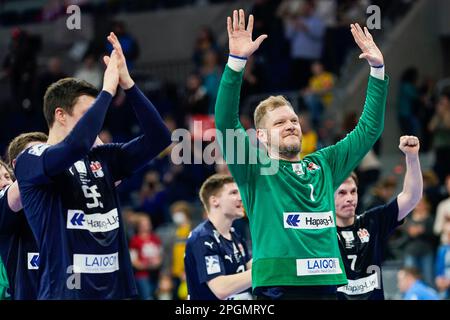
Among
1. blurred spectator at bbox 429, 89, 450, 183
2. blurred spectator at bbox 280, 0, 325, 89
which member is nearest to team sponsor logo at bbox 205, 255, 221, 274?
blurred spectator at bbox 429, 89, 450, 183

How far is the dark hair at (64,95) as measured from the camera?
7117 mm

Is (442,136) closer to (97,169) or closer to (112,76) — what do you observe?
(97,169)

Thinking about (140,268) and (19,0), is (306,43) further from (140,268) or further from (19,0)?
(19,0)

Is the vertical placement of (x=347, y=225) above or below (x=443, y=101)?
below

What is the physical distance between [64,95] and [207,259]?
2.25 metres

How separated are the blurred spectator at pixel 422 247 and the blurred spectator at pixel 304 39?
491cm

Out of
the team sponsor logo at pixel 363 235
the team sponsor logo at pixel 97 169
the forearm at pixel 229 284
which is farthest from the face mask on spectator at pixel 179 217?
the team sponsor logo at pixel 97 169

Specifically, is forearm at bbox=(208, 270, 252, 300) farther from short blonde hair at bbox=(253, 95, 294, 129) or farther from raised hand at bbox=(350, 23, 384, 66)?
raised hand at bbox=(350, 23, 384, 66)

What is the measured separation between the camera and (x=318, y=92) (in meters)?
18.2

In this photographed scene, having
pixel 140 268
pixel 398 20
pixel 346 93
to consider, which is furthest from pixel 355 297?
pixel 398 20

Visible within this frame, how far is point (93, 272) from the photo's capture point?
22.9 ft

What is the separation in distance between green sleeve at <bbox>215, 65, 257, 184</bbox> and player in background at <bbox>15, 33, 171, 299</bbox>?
1.23 ft
